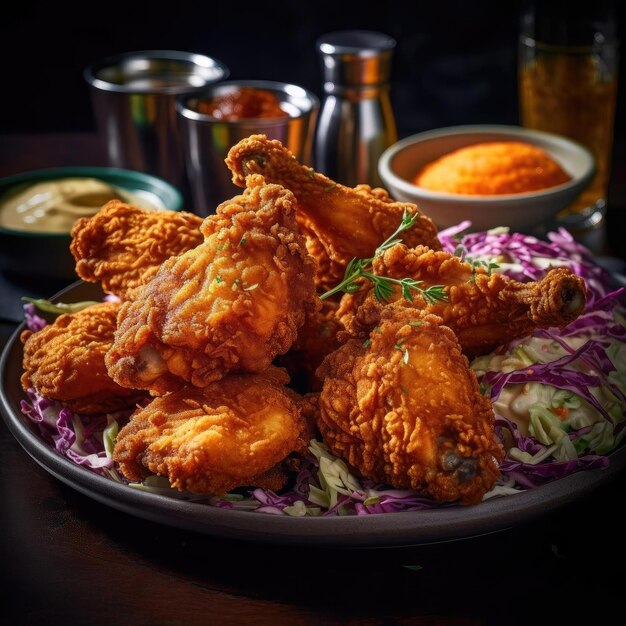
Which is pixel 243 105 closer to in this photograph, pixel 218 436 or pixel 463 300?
pixel 463 300

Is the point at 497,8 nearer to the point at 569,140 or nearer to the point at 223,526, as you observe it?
the point at 569,140

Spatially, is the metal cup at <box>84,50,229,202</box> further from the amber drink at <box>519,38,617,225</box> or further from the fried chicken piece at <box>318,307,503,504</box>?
the fried chicken piece at <box>318,307,503,504</box>

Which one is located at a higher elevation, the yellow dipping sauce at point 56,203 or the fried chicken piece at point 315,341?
the fried chicken piece at point 315,341

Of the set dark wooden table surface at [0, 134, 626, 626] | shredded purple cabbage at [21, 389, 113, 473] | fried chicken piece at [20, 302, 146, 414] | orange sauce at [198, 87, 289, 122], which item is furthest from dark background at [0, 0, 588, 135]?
dark wooden table surface at [0, 134, 626, 626]

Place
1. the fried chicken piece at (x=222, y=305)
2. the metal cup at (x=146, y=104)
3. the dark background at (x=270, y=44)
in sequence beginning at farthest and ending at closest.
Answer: the dark background at (x=270, y=44) < the metal cup at (x=146, y=104) < the fried chicken piece at (x=222, y=305)

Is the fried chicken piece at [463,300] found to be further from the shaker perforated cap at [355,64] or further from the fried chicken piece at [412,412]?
the shaker perforated cap at [355,64]

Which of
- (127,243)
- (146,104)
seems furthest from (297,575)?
(146,104)

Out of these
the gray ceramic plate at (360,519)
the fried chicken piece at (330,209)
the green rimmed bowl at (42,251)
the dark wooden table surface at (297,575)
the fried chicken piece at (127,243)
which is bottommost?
the dark wooden table surface at (297,575)

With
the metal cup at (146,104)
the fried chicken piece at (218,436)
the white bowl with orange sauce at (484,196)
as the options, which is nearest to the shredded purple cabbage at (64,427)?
the fried chicken piece at (218,436)
